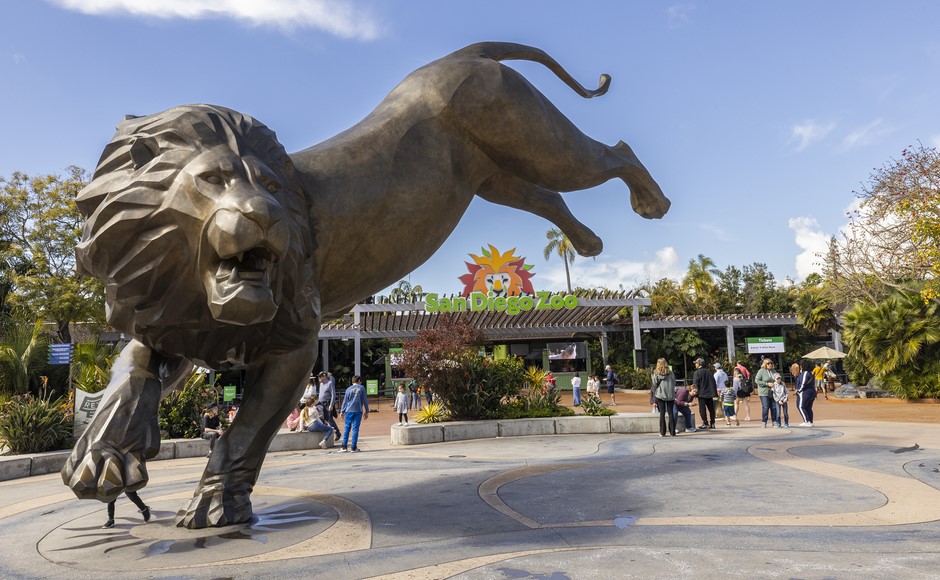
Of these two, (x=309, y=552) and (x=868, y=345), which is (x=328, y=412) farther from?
(x=868, y=345)

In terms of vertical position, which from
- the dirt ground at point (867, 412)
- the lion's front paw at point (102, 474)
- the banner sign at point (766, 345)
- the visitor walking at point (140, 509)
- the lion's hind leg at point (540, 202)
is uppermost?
the lion's hind leg at point (540, 202)

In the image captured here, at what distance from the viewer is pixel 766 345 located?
29359mm

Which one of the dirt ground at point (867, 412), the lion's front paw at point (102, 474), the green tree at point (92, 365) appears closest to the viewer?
the lion's front paw at point (102, 474)

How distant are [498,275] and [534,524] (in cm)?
2211

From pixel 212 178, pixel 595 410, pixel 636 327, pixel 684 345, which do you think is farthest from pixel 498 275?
pixel 212 178

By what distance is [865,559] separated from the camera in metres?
2.71

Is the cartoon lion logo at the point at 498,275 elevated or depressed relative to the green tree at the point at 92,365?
elevated

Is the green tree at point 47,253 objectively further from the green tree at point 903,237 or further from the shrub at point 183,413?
the green tree at point 903,237

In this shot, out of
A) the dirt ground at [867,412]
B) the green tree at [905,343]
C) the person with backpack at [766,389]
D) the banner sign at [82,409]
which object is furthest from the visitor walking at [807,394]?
the banner sign at [82,409]

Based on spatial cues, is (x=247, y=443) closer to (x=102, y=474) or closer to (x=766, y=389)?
(x=102, y=474)

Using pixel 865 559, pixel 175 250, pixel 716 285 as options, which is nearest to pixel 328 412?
pixel 175 250

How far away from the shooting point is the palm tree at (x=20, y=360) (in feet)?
44.7

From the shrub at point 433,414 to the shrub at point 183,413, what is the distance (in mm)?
3509

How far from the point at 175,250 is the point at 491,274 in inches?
896
